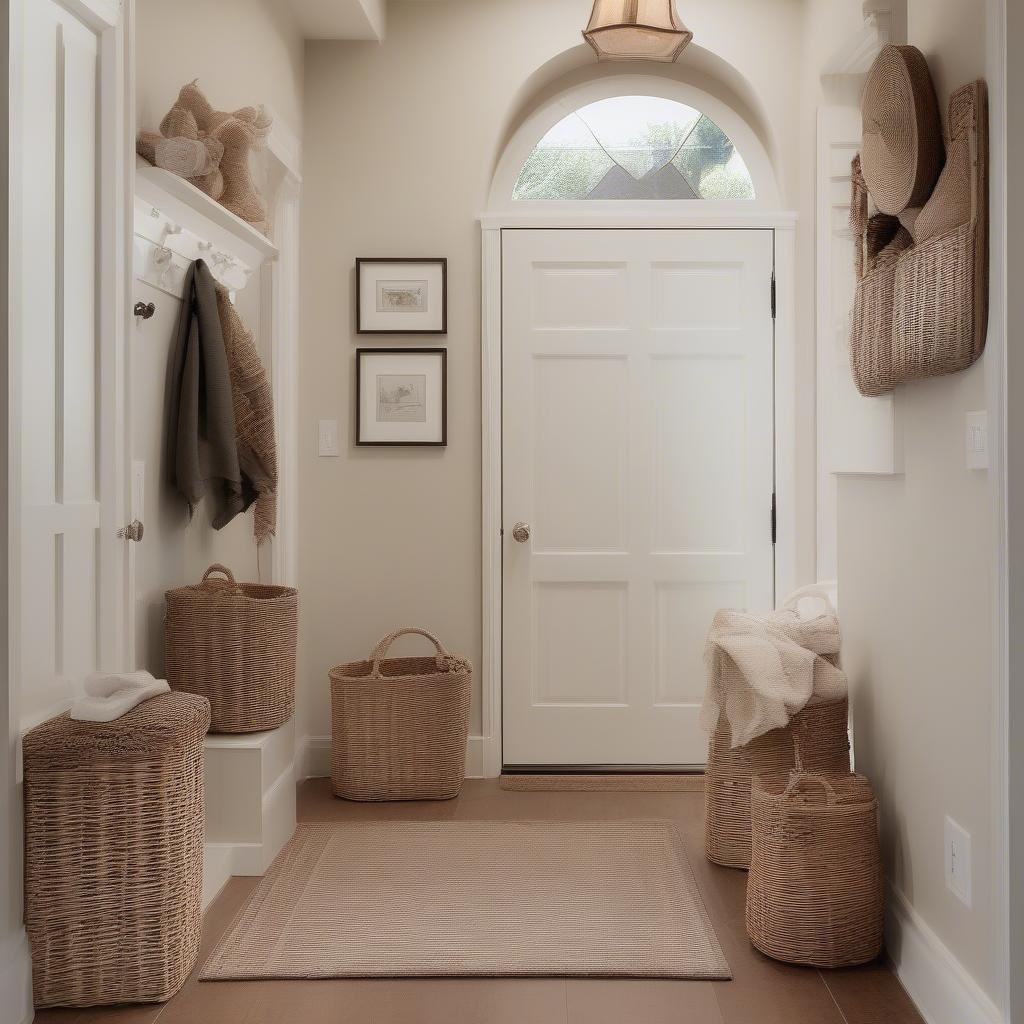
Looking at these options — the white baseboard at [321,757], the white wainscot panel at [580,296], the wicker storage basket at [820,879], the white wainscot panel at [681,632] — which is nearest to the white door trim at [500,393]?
the white baseboard at [321,757]

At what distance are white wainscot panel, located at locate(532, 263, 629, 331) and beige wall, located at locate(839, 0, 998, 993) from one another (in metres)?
1.45

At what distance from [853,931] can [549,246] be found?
2440 millimetres

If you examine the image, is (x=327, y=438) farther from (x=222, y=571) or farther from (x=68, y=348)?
(x=68, y=348)

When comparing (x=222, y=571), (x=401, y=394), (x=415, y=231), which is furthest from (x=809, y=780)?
(x=415, y=231)

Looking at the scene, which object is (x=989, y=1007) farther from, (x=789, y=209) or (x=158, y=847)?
(x=789, y=209)

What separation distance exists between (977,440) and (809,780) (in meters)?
0.88

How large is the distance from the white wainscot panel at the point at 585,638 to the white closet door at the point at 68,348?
5.66 ft

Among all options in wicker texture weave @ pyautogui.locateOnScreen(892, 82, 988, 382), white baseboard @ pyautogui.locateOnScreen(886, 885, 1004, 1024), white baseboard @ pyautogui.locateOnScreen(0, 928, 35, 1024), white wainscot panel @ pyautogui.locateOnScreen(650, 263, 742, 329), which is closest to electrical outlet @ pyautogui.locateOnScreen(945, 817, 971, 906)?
white baseboard @ pyautogui.locateOnScreen(886, 885, 1004, 1024)

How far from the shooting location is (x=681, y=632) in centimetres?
381

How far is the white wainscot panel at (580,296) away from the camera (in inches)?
149

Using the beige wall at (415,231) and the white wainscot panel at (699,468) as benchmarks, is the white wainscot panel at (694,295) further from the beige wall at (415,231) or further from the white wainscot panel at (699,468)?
the beige wall at (415,231)

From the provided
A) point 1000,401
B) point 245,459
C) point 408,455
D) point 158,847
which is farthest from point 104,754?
point 408,455

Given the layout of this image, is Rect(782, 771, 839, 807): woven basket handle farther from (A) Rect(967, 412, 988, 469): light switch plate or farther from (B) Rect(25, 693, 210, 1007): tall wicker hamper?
(B) Rect(25, 693, 210, 1007): tall wicker hamper

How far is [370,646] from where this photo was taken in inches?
150
